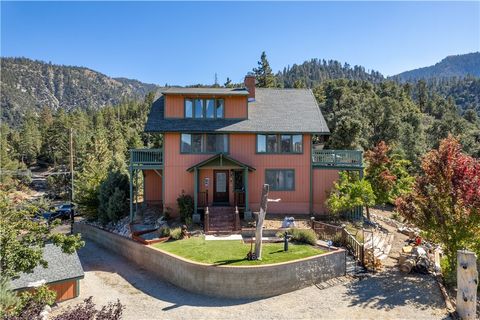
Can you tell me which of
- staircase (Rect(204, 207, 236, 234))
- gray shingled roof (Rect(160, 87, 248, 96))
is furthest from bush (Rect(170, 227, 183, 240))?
gray shingled roof (Rect(160, 87, 248, 96))

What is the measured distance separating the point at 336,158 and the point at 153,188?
1313 cm

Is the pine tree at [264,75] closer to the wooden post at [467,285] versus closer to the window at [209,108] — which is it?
the window at [209,108]

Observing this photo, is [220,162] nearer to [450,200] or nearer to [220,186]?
[220,186]

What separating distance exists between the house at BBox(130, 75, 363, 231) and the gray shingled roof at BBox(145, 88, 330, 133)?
0.06m

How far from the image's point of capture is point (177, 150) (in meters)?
20.8

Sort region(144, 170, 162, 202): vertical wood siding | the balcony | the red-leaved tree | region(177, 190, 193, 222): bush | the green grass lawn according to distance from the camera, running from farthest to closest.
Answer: region(144, 170, 162, 202): vertical wood siding, the balcony, region(177, 190, 193, 222): bush, the green grass lawn, the red-leaved tree

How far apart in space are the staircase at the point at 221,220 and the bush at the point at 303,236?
11.7 ft

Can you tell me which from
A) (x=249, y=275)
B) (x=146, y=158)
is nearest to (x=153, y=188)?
(x=146, y=158)

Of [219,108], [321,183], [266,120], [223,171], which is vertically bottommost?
[321,183]

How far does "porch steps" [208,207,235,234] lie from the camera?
18.4m

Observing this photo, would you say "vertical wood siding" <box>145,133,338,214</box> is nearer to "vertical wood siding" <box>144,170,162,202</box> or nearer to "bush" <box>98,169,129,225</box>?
"vertical wood siding" <box>144,170,162,202</box>

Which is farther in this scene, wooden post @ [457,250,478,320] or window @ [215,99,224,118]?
window @ [215,99,224,118]

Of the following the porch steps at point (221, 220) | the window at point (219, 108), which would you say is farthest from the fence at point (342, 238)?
the window at point (219, 108)

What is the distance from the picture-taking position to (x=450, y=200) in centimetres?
Result: 1289
